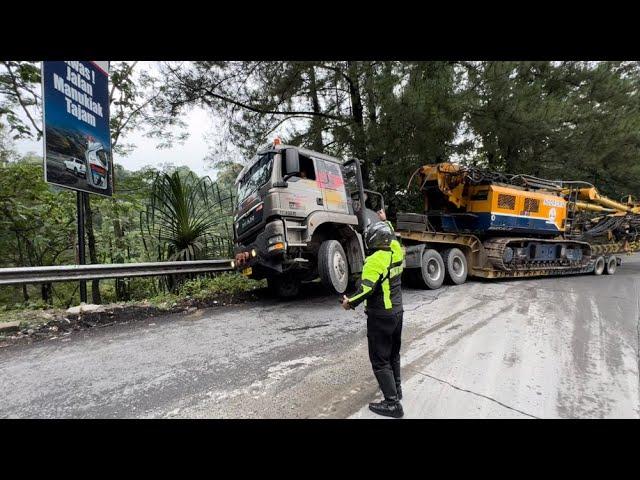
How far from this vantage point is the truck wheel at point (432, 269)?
25.1ft

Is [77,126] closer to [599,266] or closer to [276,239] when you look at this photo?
[276,239]

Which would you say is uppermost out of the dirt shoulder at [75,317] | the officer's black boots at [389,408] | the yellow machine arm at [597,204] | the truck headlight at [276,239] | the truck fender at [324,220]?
the yellow machine arm at [597,204]

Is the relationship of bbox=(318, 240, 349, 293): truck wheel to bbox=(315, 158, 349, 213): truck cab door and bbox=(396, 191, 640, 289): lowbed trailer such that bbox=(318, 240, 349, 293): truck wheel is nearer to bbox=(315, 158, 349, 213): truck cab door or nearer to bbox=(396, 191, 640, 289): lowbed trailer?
bbox=(315, 158, 349, 213): truck cab door

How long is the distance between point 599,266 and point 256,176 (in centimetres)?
1318

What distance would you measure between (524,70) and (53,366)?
13.0 metres

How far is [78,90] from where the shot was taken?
5371mm

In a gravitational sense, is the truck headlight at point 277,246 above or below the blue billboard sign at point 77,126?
below

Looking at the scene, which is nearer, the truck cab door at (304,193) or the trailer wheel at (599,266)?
the truck cab door at (304,193)

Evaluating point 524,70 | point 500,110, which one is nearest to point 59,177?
point 500,110

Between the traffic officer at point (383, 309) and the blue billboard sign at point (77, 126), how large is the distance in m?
5.24

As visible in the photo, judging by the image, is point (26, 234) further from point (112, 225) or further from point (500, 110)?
point (500, 110)

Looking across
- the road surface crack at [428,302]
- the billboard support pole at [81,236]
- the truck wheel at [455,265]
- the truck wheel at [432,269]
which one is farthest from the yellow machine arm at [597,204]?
the billboard support pole at [81,236]

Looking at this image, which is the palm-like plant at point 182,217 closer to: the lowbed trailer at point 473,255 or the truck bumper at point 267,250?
the truck bumper at point 267,250

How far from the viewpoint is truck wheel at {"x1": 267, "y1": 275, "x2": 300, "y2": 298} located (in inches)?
257
